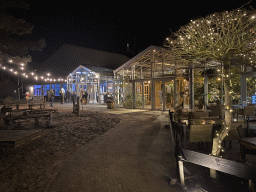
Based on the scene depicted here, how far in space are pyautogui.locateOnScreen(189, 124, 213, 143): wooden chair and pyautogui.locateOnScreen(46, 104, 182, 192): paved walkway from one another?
68 centimetres

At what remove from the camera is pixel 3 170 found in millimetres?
3795

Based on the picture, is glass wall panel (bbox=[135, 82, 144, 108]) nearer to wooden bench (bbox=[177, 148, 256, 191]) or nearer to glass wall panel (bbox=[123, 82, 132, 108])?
glass wall panel (bbox=[123, 82, 132, 108])

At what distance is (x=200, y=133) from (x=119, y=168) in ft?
6.26

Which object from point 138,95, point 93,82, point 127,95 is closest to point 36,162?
point 138,95

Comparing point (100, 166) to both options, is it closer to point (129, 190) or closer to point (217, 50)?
point (129, 190)

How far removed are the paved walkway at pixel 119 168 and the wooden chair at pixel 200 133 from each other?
681 mm

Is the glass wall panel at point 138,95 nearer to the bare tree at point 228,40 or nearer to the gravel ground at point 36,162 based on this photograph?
the bare tree at point 228,40

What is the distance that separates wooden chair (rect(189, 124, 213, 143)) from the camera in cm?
426

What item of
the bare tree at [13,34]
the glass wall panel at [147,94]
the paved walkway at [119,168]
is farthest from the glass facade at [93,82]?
the paved walkway at [119,168]

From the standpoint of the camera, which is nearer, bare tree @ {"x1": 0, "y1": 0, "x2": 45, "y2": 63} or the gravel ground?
the gravel ground

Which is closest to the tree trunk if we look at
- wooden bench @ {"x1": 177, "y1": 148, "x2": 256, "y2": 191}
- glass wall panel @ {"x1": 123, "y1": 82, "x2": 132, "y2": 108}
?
wooden bench @ {"x1": 177, "y1": 148, "x2": 256, "y2": 191}

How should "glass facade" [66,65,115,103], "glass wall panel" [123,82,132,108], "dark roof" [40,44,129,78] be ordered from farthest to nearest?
"dark roof" [40,44,129,78] → "glass facade" [66,65,115,103] → "glass wall panel" [123,82,132,108]

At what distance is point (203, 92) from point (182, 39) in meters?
4.75

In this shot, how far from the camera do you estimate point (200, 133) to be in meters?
4.31
